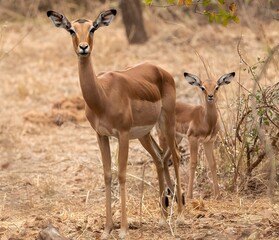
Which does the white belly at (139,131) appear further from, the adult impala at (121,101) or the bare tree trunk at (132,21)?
the bare tree trunk at (132,21)

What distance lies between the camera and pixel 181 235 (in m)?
6.32

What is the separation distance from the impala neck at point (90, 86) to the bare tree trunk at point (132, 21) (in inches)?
355

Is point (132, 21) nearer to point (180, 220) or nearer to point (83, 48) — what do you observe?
point (180, 220)

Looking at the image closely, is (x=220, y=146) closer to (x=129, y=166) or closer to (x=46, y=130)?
(x=129, y=166)

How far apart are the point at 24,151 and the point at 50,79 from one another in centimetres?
343

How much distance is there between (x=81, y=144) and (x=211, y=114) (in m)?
2.58

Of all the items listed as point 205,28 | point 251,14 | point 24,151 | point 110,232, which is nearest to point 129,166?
point 24,151

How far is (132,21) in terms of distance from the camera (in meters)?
15.3

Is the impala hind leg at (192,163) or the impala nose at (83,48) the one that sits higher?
the impala nose at (83,48)

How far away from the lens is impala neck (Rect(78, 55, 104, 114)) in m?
6.12

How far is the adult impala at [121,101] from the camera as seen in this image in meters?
6.11

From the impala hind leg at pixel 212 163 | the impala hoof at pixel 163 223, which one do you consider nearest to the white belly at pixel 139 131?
the impala hoof at pixel 163 223

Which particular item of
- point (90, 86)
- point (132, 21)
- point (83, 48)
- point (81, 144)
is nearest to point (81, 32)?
point (83, 48)

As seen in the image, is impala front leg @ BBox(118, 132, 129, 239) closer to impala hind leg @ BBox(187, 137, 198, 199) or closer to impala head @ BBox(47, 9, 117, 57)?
impala head @ BBox(47, 9, 117, 57)
